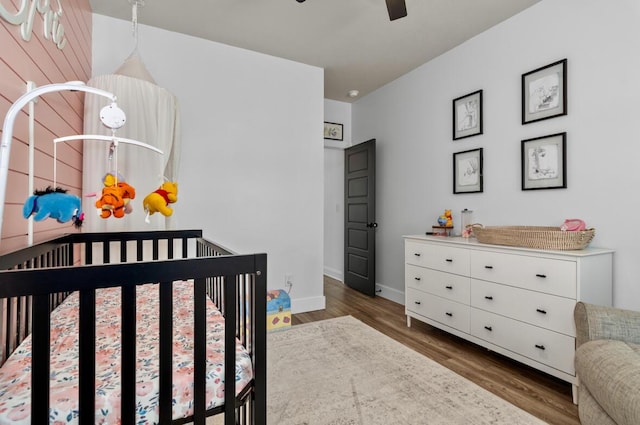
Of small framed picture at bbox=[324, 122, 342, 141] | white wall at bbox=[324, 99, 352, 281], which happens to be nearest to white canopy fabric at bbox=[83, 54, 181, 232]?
small framed picture at bbox=[324, 122, 342, 141]

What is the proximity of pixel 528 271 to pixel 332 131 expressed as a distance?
3.05 m

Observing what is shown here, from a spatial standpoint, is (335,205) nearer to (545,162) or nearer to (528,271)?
(545,162)

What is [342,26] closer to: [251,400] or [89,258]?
[89,258]

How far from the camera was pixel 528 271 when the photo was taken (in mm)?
1958

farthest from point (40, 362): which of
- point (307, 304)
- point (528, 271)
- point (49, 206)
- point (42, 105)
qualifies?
point (307, 304)

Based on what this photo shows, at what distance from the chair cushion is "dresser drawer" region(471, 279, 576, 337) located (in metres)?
0.41

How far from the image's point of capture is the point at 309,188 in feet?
11.1

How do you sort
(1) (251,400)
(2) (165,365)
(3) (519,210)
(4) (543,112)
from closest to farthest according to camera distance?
(2) (165,365) < (1) (251,400) < (4) (543,112) < (3) (519,210)

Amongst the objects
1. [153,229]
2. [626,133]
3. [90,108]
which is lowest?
[153,229]

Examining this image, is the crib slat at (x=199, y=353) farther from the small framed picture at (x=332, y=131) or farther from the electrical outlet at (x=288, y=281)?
the small framed picture at (x=332, y=131)

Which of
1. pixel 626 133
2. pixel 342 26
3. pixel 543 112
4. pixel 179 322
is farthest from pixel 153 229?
pixel 626 133

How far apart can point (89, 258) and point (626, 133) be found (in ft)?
10.7

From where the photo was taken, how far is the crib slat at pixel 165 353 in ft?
2.59

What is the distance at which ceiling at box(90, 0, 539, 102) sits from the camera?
7.75 ft
